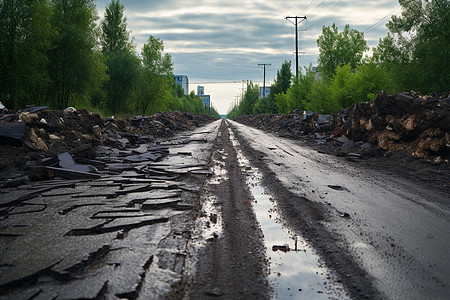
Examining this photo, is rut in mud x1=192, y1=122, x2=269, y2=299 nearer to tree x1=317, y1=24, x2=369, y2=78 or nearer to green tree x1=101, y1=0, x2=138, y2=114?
green tree x1=101, y1=0, x2=138, y2=114

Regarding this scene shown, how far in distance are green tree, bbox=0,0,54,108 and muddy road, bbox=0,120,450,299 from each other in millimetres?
17233

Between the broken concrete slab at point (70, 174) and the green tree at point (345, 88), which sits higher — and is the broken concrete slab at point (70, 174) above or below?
below

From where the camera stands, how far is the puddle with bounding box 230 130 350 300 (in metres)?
2.71

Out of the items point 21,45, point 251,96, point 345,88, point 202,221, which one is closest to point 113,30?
point 21,45

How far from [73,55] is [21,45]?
648 centimetres

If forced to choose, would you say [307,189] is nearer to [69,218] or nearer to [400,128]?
[69,218]

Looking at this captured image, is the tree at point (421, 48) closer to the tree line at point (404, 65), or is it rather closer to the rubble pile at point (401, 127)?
the tree line at point (404, 65)

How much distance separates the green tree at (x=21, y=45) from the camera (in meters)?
20.1

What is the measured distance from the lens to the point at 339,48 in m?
48.3

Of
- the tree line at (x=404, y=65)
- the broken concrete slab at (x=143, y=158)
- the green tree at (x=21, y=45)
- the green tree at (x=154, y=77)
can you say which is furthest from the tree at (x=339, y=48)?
the broken concrete slab at (x=143, y=158)

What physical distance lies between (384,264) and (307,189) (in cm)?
329

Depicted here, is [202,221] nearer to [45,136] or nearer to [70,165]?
[70,165]

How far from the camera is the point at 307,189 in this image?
652cm

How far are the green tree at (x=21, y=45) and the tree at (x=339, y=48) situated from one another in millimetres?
37503
